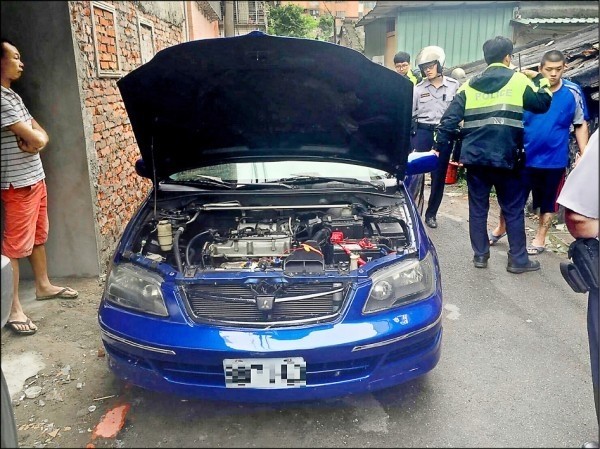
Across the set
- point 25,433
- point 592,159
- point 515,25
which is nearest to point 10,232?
point 25,433

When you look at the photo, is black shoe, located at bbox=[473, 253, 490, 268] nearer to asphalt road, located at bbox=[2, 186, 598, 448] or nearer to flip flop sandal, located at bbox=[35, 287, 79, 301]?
asphalt road, located at bbox=[2, 186, 598, 448]

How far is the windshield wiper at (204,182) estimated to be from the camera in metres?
3.16

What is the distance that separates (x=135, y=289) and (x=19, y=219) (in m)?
1.49

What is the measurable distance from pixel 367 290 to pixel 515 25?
11.7 metres

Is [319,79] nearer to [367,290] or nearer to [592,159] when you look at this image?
[367,290]

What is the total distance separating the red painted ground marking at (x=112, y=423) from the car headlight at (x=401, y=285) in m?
1.36

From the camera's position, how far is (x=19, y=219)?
10.9 ft

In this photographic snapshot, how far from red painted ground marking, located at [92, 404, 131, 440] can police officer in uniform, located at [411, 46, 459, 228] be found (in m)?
4.09

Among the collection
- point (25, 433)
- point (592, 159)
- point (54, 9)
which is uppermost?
point (54, 9)

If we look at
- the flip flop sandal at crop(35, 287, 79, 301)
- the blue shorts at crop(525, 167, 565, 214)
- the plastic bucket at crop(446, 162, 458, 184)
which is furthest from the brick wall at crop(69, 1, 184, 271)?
the plastic bucket at crop(446, 162, 458, 184)

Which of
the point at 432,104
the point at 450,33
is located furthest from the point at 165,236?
the point at 450,33

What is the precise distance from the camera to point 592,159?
5.74 feet

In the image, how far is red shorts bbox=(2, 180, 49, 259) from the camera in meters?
3.31

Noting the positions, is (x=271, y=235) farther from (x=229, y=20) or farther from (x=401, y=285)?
(x=229, y=20)
